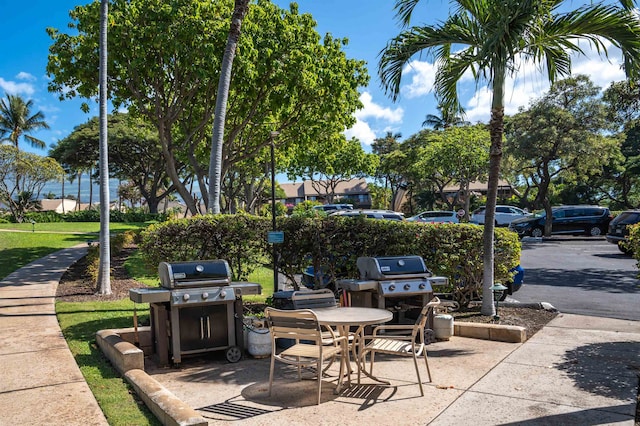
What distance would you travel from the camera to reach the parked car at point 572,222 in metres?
25.6

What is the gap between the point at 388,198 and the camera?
196 feet

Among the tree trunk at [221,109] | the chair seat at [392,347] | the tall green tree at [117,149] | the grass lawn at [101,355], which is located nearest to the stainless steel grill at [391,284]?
the chair seat at [392,347]

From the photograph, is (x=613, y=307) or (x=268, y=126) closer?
(x=613, y=307)

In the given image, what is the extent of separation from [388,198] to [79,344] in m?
54.4

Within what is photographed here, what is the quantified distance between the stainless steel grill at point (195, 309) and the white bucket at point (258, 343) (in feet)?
0.41

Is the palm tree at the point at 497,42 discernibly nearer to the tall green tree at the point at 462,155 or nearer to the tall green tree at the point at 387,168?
the tall green tree at the point at 462,155

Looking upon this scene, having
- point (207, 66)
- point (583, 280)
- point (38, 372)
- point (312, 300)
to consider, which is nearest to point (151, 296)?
point (38, 372)

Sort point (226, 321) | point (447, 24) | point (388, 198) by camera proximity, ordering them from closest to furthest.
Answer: point (226, 321) < point (447, 24) < point (388, 198)

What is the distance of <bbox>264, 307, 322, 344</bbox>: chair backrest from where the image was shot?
4680 mm

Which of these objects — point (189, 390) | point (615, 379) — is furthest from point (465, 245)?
point (189, 390)

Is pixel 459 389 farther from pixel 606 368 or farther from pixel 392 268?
pixel 392 268

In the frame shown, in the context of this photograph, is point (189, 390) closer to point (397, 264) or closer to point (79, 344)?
point (79, 344)

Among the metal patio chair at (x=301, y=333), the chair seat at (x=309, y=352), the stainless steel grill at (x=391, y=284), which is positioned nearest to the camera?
the metal patio chair at (x=301, y=333)

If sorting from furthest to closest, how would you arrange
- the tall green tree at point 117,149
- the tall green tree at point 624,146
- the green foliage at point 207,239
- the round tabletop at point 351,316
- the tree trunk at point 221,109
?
1. the tall green tree at point 117,149
2. the tall green tree at point 624,146
3. the tree trunk at point 221,109
4. the green foliage at point 207,239
5. the round tabletop at point 351,316
